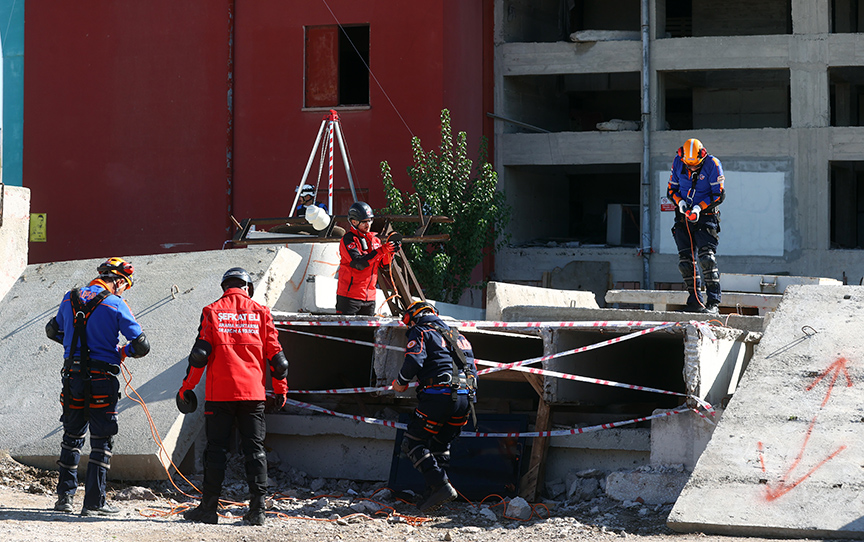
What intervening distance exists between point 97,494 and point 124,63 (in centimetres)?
1543

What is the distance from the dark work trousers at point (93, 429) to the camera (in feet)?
23.1

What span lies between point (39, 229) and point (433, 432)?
16.1 m

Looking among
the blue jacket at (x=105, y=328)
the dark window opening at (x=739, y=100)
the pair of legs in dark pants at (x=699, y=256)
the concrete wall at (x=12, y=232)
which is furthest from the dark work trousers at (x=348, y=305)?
the dark window opening at (x=739, y=100)

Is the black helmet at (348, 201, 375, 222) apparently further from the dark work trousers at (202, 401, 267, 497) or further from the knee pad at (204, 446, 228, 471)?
the knee pad at (204, 446, 228, 471)

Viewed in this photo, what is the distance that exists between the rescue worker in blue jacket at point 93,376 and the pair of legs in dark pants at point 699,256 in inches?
221

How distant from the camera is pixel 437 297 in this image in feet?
56.1

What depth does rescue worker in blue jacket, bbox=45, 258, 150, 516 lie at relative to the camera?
706 cm

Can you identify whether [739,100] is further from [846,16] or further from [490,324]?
[490,324]

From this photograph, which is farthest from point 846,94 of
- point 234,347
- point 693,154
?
point 234,347

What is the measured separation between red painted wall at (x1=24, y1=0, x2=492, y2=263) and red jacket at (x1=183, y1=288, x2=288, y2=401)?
1222cm

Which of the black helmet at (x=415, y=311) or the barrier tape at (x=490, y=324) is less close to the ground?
the black helmet at (x=415, y=311)

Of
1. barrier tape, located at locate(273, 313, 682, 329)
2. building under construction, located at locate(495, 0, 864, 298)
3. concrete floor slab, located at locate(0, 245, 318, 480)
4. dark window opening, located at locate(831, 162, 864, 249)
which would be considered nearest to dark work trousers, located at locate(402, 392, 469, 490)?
barrier tape, located at locate(273, 313, 682, 329)

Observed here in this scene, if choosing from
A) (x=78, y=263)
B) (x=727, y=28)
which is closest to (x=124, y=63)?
(x=78, y=263)

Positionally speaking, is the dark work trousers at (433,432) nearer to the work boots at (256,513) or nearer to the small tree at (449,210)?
the work boots at (256,513)
